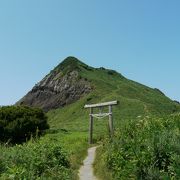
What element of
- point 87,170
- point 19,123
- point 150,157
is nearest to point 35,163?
A: point 150,157

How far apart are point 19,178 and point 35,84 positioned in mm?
109380

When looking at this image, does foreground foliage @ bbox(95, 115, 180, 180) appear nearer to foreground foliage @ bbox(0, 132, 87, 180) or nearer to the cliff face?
foreground foliage @ bbox(0, 132, 87, 180)

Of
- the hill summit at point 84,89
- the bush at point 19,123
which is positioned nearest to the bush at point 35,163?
the bush at point 19,123

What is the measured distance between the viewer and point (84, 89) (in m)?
96.8

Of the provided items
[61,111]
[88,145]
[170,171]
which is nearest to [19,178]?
[170,171]

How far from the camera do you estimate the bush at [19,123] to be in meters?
50.5

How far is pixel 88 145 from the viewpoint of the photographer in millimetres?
31547

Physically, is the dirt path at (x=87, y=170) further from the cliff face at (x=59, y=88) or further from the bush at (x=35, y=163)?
the cliff face at (x=59, y=88)

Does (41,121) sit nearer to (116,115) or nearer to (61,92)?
(116,115)

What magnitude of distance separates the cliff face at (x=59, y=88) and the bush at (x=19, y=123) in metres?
40.2

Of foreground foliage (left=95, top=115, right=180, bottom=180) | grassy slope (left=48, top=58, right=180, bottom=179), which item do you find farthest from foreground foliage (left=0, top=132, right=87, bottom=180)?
grassy slope (left=48, top=58, right=180, bottom=179)

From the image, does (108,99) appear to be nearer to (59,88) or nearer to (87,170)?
(59,88)

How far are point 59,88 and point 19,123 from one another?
182 ft

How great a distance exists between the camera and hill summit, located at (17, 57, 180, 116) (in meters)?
86.2
